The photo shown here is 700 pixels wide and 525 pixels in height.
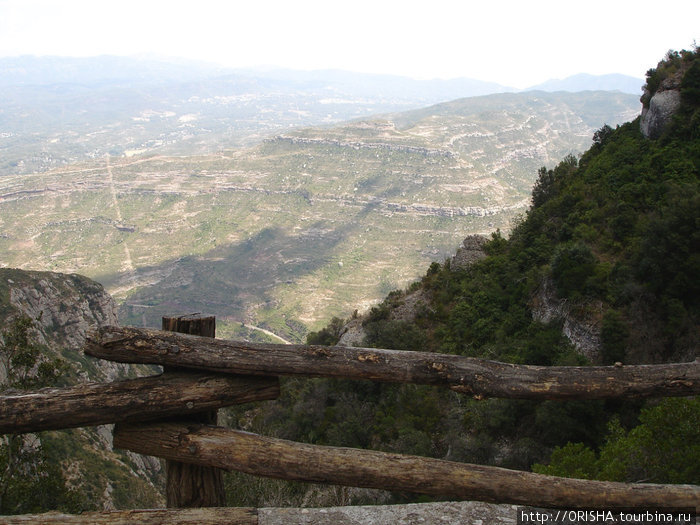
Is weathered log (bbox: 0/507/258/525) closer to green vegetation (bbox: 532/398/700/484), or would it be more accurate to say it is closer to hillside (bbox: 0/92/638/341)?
green vegetation (bbox: 532/398/700/484)

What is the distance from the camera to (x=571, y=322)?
14.3 meters

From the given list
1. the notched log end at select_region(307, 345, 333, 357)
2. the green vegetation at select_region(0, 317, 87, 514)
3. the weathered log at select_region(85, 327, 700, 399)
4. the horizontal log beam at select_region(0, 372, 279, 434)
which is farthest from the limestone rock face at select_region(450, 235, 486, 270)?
the horizontal log beam at select_region(0, 372, 279, 434)

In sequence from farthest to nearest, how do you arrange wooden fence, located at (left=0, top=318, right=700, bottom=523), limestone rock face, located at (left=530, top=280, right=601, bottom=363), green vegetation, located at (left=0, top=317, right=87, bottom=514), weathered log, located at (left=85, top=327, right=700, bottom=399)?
limestone rock face, located at (left=530, top=280, right=601, bottom=363) < green vegetation, located at (left=0, top=317, right=87, bottom=514) < weathered log, located at (left=85, top=327, right=700, bottom=399) < wooden fence, located at (left=0, top=318, right=700, bottom=523)

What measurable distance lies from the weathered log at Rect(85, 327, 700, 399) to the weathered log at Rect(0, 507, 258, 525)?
923mm

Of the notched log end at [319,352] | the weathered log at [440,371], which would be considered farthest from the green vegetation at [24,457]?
the notched log end at [319,352]

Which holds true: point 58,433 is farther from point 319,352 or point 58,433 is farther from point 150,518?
point 319,352

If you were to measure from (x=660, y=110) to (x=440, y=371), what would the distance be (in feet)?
68.3

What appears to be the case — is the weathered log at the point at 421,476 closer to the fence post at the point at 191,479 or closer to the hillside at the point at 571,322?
the fence post at the point at 191,479

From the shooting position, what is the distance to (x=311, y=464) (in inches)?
119

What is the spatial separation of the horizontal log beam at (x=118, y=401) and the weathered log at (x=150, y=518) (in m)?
0.55

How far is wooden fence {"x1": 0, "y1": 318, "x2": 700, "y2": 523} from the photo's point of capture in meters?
3.00

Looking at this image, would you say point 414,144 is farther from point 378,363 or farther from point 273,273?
point 378,363

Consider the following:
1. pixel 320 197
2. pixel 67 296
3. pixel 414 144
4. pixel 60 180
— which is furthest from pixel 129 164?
pixel 67 296

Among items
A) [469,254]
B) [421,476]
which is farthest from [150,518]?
[469,254]
